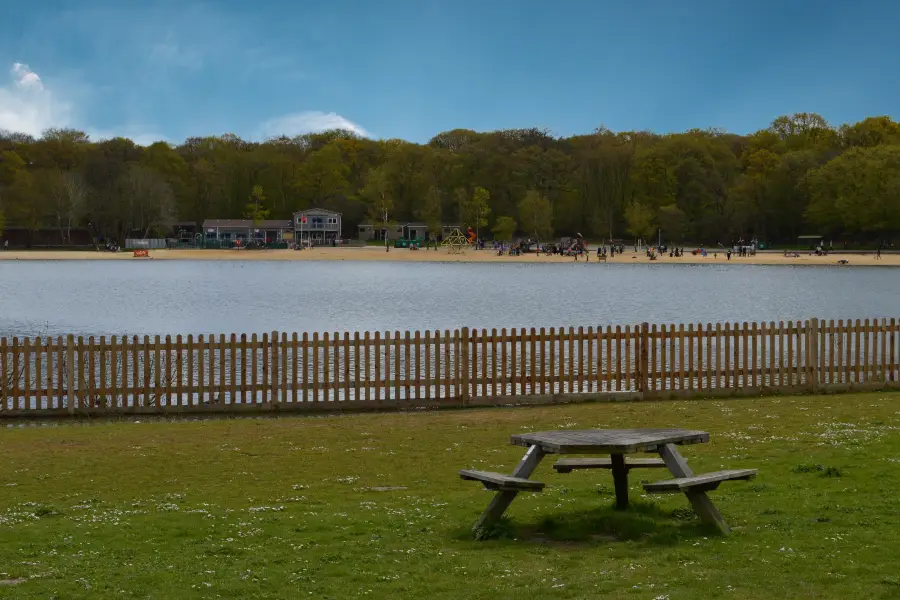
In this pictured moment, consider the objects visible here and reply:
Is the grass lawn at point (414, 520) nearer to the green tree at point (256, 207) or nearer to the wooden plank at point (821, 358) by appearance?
the wooden plank at point (821, 358)

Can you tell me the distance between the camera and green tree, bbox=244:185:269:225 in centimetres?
18573

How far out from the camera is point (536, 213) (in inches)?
6693

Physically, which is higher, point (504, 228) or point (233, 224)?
point (233, 224)

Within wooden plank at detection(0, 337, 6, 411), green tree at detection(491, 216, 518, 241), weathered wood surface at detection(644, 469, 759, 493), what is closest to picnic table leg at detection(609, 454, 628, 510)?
weathered wood surface at detection(644, 469, 759, 493)

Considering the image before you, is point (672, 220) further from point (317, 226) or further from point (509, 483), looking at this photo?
point (509, 483)

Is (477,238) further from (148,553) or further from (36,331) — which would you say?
(148,553)

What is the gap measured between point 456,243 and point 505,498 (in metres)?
168

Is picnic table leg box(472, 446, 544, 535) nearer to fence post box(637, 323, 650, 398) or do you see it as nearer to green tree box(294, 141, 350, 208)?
fence post box(637, 323, 650, 398)

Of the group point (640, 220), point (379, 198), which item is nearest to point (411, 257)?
point (379, 198)

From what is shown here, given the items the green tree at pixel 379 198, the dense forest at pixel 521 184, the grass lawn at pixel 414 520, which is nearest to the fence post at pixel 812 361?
the grass lawn at pixel 414 520

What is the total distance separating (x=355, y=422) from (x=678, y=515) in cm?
819

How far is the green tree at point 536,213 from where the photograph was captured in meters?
170

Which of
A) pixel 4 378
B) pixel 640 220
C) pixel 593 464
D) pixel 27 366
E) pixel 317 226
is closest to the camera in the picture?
pixel 593 464

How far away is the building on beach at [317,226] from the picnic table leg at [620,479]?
182 m
